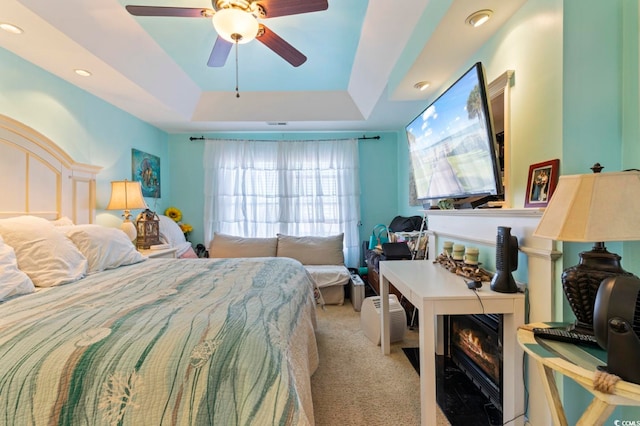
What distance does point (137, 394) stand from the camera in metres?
0.84

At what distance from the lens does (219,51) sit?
2062 mm

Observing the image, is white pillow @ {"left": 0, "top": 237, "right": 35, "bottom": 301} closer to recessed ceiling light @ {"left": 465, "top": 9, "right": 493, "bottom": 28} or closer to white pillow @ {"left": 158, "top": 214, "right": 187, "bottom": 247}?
white pillow @ {"left": 158, "top": 214, "right": 187, "bottom": 247}

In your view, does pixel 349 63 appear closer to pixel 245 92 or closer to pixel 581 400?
pixel 245 92

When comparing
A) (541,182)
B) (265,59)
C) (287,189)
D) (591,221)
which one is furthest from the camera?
(287,189)

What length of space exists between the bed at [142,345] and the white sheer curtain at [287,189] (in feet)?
8.16

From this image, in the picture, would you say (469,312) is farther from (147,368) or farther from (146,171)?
(146,171)

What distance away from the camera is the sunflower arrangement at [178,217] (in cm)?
409

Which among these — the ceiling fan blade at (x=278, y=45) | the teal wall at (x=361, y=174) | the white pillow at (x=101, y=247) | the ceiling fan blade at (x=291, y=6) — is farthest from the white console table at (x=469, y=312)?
the teal wall at (x=361, y=174)

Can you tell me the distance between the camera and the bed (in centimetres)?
82

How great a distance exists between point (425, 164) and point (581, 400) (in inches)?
65.6

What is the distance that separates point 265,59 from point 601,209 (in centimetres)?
285

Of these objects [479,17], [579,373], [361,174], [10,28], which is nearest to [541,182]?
[579,373]

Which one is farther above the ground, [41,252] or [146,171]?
[146,171]

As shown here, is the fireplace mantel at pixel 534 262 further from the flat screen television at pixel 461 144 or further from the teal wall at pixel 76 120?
the teal wall at pixel 76 120
